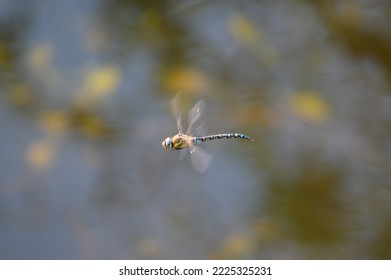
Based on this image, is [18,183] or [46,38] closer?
[18,183]

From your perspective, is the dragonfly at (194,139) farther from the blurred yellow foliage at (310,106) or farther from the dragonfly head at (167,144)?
the blurred yellow foliage at (310,106)

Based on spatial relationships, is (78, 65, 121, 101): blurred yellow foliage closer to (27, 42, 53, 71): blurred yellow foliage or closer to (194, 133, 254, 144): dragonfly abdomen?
(27, 42, 53, 71): blurred yellow foliage

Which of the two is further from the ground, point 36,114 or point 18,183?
point 36,114

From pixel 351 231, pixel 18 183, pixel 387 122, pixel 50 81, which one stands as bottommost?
pixel 351 231

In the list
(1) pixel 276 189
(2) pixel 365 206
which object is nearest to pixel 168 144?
(1) pixel 276 189

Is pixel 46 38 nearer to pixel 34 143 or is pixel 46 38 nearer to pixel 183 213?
pixel 34 143

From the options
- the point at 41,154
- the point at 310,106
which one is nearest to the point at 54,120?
the point at 41,154

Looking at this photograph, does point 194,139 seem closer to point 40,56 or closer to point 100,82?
point 100,82
